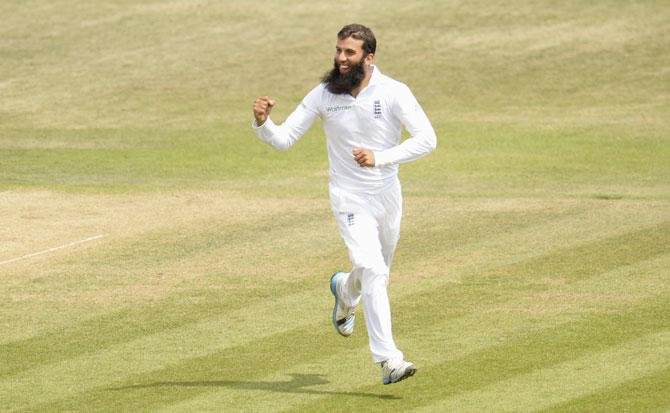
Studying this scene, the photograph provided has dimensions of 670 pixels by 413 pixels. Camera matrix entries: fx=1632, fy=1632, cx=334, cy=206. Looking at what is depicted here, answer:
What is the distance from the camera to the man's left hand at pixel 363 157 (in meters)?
12.1

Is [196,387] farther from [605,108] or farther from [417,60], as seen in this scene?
[417,60]

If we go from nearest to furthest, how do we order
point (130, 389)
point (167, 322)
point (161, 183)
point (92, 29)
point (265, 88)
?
1. point (130, 389)
2. point (167, 322)
3. point (161, 183)
4. point (265, 88)
5. point (92, 29)

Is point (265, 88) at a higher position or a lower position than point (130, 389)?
lower

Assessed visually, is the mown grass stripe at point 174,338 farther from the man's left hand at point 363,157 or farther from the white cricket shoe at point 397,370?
the man's left hand at point 363,157

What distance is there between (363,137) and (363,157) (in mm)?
725

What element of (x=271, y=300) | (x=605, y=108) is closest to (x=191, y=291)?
(x=271, y=300)

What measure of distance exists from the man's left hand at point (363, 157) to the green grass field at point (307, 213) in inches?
68.5

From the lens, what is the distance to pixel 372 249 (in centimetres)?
1262

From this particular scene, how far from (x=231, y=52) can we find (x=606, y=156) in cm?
1107

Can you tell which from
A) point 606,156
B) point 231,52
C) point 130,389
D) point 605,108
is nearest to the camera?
point 130,389

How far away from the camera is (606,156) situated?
2508 centimetres

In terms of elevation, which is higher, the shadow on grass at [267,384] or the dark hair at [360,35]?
the dark hair at [360,35]

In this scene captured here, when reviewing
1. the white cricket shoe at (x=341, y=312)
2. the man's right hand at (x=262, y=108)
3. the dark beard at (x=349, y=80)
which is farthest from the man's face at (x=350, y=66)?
the white cricket shoe at (x=341, y=312)

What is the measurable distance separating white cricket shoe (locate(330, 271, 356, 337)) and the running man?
49 cm
